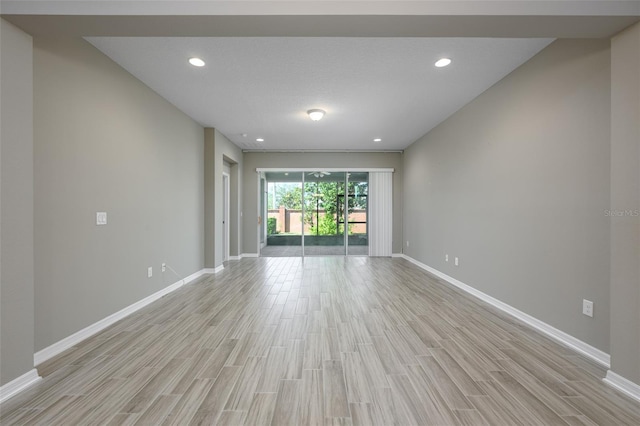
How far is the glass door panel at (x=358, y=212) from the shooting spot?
718 centimetres

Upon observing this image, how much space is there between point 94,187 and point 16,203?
85 cm

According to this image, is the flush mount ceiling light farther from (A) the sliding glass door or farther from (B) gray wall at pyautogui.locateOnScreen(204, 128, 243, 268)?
(A) the sliding glass door

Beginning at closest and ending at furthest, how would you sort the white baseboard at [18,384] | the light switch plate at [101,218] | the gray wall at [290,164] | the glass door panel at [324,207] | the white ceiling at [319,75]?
the white baseboard at [18,384] → the white ceiling at [319,75] → the light switch plate at [101,218] → the gray wall at [290,164] → the glass door panel at [324,207]

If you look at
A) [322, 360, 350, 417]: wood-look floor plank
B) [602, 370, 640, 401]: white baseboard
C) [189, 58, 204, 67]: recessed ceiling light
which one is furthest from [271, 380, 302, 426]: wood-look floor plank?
[189, 58, 204, 67]: recessed ceiling light

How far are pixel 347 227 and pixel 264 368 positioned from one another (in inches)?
212

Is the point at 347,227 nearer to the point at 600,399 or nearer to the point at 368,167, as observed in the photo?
the point at 368,167

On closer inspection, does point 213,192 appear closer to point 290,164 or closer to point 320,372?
point 290,164

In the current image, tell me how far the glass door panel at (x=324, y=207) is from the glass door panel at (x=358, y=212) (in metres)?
0.22

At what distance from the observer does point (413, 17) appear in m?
1.76

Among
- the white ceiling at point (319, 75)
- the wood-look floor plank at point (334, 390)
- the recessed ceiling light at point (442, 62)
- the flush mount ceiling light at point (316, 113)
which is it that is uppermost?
the white ceiling at point (319, 75)

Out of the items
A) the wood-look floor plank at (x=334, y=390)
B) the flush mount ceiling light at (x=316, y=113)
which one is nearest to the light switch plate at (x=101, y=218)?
the wood-look floor plank at (x=334, y=390)

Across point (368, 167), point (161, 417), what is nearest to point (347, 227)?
point (368, 167)

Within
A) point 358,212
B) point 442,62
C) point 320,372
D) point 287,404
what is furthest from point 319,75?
point 358,212

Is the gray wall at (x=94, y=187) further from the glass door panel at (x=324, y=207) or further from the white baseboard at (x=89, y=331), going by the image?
the glass door panel at (x=324, y=207)
